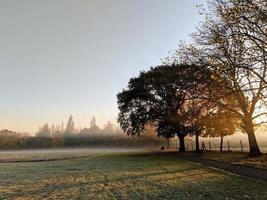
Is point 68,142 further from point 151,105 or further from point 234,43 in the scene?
point 234,43

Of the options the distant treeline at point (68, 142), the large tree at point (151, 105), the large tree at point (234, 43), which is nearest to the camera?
the large tree at point (234, 43)

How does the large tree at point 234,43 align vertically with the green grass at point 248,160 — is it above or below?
above

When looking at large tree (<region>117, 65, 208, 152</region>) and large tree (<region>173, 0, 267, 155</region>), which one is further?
large tree (<region>117, 65, 208, 152</region>)

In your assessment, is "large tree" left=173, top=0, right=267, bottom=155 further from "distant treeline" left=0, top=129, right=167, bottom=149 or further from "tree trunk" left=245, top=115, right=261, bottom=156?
"distant treeline" left=0, top=129, right=167, bottom=149

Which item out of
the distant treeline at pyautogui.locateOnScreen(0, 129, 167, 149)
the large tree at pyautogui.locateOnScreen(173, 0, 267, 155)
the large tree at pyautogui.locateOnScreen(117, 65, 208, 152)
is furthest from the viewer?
the distant treeline at pyautogui.locateOnScreen(0, 129, 167, 149)

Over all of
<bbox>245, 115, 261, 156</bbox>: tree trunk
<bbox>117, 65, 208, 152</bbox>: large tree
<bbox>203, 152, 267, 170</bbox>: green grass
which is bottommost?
<bbox>203, 152, 267, 170</bbox>: green grass

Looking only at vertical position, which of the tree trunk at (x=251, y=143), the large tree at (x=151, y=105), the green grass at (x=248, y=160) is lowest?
the green grass at (x=248, y=160)

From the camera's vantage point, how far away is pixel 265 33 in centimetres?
2392

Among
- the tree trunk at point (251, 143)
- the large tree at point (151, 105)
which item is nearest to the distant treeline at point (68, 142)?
the large tree at point (151, 105)

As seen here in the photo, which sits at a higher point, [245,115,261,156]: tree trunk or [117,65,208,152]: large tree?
[117,65,208,152]: large tree

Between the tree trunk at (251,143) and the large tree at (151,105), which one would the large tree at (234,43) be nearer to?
the tree trunk at (251,143)

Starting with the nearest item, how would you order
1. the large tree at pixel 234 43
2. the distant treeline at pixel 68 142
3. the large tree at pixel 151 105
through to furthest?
1. the large tree at pixel 234 43
2. the large tree at pixel 151 105
3. the distant treeline at pixel 68 142

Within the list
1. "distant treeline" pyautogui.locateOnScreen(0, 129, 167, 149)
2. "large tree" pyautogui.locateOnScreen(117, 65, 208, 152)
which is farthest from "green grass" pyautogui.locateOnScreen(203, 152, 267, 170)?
"distant treeline" pyautogui.locateOnScreen(0, 129, 167, 149)

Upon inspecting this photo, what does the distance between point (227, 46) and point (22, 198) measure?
65.4ft
